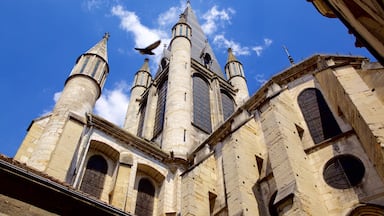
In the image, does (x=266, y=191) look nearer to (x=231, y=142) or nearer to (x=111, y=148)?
(x=231, y=142)

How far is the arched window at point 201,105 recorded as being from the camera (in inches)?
750

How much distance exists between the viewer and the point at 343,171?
8.34 m

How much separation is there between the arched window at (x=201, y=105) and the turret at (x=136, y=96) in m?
4.99

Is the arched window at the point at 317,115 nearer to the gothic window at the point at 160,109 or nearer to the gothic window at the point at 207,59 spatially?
the gothic window at the point at 160,109

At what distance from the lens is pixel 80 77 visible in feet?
45.0

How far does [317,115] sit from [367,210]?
13.3ft

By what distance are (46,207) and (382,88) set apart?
907 cm

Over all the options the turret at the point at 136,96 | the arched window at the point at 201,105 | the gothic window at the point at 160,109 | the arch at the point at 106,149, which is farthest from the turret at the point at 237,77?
the arch at the point at 106,149

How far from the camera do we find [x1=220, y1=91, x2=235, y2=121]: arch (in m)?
22.2

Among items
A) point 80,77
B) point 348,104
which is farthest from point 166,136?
point 348,104

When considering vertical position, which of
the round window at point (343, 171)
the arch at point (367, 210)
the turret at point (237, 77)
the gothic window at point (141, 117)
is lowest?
the arch at point (367, 210)

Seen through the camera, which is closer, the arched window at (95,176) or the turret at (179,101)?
the arched window at (95,176)

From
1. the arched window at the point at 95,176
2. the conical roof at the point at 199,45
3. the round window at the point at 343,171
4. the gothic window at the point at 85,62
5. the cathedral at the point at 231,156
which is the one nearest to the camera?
the cathedral at the point at 231,156

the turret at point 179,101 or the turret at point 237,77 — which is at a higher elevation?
the turret at point 237,77
